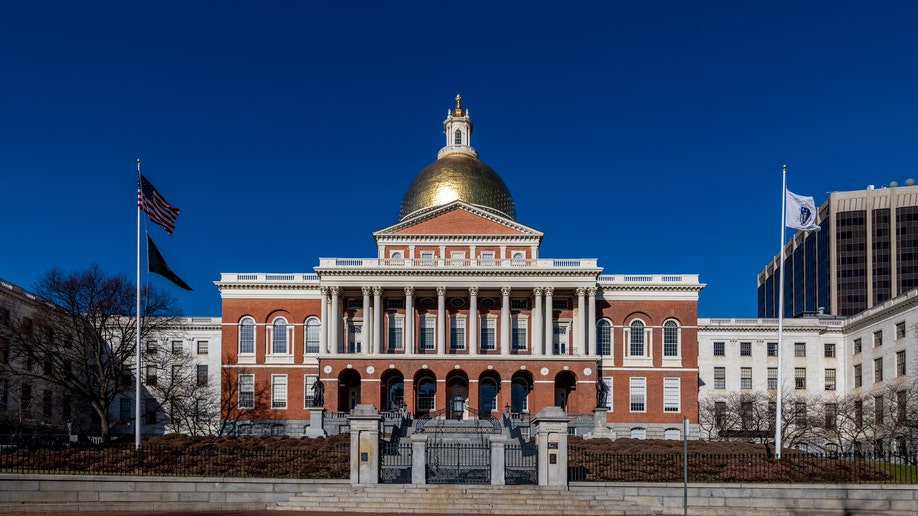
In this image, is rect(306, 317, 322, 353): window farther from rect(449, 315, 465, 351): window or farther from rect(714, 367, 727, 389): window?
rect(714, 367, 727, 389): window

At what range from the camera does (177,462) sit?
3372 cm

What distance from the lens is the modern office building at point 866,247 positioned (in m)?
125

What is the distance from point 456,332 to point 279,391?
1459cm

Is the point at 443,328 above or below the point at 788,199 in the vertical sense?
below

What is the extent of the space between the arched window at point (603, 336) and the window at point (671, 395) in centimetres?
507

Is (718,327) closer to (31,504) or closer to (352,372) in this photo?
(352,372)

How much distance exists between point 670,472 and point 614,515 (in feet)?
11.8

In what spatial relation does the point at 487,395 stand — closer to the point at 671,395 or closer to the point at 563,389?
the point at 563,389

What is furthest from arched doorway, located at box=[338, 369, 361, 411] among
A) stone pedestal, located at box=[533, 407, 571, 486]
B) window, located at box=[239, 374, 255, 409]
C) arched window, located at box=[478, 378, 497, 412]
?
stone pedestal, located at box=[533, 407, 571, 486]

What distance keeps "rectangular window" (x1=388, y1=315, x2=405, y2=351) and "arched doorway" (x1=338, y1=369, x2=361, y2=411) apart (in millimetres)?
3639

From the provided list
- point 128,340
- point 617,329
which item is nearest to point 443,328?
point 617,329

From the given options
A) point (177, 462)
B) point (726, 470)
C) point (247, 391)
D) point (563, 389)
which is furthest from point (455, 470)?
point (247, 391)

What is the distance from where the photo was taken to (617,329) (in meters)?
73.6

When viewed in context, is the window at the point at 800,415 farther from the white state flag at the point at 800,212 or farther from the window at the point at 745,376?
the white state flag at the point at 800,212
